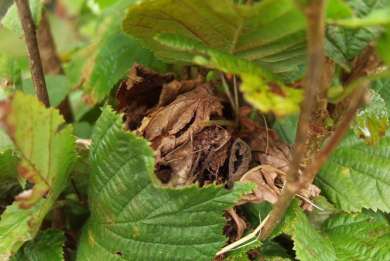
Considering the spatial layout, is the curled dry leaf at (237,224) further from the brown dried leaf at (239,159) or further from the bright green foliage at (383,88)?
the bright green foliage at (383,88)

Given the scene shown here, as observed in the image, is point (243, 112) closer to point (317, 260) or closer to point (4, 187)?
point (317, 260)

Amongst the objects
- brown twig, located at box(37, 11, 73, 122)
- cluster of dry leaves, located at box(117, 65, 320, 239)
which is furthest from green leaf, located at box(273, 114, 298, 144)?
brown twig, located at box(37, 11, 73, 122)

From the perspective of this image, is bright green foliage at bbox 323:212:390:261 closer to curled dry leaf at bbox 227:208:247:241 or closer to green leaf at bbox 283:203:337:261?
green leaf at bbox 283:203:337:261

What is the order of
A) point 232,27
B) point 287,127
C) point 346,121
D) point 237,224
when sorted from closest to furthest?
point 346,121 → point 232,27 → point 237,224 → point 287,127

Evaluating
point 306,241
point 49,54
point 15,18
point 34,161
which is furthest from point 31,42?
point 306,241

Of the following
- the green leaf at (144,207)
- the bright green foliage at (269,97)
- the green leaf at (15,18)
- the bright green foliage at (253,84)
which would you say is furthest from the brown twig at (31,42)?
the bright green foliage at (269,97)

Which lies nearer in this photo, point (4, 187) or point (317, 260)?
point (317, 260)

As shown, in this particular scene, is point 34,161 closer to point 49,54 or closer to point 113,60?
point 113,60

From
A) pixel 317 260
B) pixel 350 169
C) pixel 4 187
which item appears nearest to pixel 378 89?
pixel 350 169
